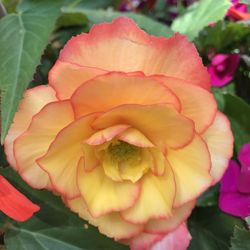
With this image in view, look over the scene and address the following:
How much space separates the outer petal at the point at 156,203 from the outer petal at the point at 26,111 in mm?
102

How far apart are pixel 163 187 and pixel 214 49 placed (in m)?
0.35

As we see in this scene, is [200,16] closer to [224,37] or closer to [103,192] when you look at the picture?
[224,37]

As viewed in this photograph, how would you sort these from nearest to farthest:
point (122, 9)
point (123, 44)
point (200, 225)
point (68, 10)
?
point (123, 44) < point (200, 225) < point (68, 10) < point (122, 9)

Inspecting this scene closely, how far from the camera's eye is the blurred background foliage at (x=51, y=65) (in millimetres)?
525

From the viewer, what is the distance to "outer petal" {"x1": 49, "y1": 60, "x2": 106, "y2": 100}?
17.0 inches

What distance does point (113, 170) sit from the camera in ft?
1.59

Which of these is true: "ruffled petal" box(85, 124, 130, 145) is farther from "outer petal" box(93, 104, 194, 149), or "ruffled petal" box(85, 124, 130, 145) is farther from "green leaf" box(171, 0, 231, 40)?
"green leaf" box(171, 0, 231, 40)

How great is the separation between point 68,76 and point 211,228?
0.90ft

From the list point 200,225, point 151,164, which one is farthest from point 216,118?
point 200,225

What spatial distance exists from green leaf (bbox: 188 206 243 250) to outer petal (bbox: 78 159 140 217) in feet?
0.50

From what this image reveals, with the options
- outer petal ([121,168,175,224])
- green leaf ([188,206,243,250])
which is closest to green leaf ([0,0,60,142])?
Result: outer petal ([121,168,175,224])

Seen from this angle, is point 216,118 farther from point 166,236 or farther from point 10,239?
point 10,239

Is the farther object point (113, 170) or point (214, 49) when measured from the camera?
point (214, 49)

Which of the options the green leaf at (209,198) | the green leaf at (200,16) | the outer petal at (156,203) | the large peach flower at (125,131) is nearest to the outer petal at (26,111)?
the large peach flower at (125,131)
